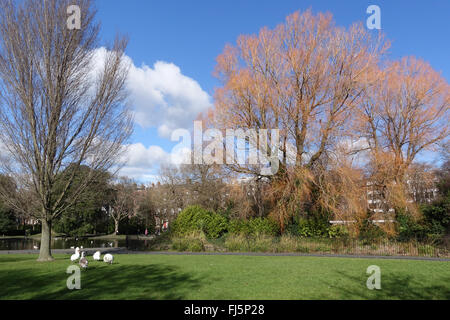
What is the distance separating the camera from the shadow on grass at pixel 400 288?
744 cm

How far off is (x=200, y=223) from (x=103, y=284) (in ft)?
52.7

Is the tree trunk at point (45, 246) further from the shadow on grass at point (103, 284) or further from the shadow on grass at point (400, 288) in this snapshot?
the shadow on grass at point (400, 288)

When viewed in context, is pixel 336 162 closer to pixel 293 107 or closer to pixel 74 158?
pixel 293 107

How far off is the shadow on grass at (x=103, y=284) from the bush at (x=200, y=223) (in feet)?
43.0

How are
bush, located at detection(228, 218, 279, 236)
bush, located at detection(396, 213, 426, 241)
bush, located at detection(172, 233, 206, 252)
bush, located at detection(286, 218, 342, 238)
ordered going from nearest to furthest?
bush, located at detection(396, 213, 426, 241), bush, located at detection(172, 233, 206, 252), bush, located at detection(286, 218, 342, 238), bush, located at detection(228, 218, 279, 236)

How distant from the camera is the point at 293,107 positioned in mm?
22844

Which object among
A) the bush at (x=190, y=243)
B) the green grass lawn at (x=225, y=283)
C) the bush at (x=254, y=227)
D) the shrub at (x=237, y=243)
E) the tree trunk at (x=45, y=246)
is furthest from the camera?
the bush at (x=254, y=227)

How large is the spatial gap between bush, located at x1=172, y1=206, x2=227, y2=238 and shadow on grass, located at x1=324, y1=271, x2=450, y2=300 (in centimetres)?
1498

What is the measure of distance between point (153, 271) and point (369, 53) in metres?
20.4

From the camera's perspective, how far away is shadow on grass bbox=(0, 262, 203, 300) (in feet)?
23.9

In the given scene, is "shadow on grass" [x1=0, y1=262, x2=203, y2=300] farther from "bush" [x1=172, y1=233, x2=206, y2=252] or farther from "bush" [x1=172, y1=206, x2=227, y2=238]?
"bush" [x1=172, y1=206, x2=227, y2=238]

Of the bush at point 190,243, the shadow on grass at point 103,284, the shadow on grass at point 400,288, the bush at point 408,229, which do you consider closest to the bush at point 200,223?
the bush at point 190,243

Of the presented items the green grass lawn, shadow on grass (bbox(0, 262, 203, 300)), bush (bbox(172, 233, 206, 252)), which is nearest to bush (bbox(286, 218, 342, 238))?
bush (bbox(172, 233, 206, 252))
